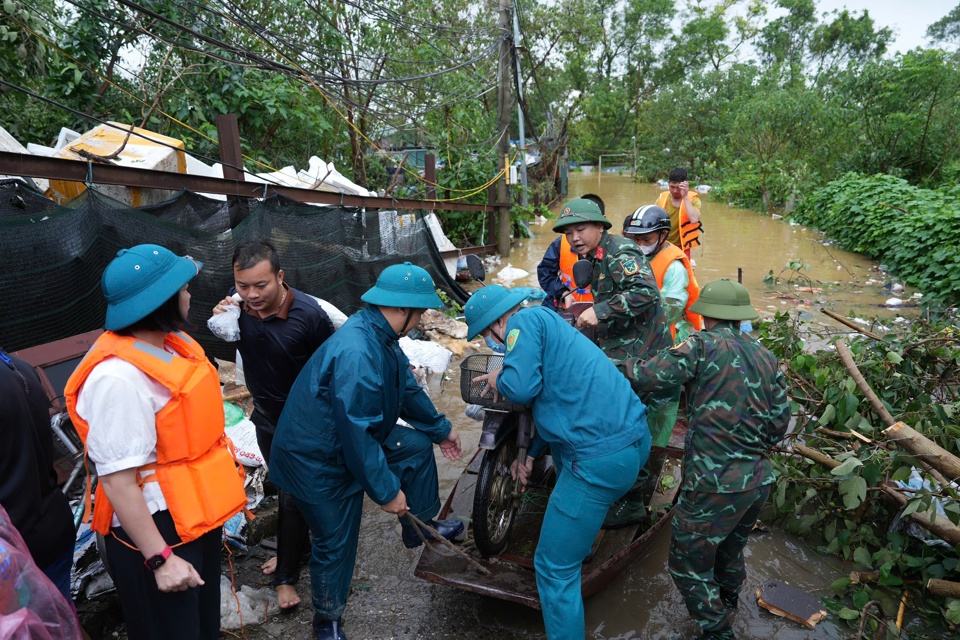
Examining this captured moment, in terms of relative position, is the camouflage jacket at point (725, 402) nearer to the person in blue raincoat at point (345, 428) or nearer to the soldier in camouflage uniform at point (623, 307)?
the soldier in camouflage uniform at point (623, 307)

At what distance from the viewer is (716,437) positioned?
101 inches

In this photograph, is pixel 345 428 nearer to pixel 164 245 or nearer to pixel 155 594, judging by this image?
pixel 155 594

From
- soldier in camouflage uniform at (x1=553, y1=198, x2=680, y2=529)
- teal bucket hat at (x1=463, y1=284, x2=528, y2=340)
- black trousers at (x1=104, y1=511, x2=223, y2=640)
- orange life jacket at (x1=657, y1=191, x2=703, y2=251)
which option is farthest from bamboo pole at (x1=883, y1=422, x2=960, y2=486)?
orange life jacket at (x1=657, y1=191, x2=703, y2=251)

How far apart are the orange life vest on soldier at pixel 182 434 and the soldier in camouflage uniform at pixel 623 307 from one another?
2.25 m

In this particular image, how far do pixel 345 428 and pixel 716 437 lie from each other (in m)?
1.64


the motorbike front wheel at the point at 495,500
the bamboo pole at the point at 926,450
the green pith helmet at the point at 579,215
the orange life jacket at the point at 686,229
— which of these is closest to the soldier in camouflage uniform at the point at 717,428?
the bamboo pole at the point at 926,450

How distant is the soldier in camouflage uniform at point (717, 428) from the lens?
2549 millimetres

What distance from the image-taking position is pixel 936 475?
10.0ft

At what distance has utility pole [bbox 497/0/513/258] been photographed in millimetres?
11891

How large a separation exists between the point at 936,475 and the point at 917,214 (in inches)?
388

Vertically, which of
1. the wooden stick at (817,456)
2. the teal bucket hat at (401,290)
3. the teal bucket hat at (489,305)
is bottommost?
the wooden stick at (817,456)

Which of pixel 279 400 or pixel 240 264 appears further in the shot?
pixel 279 400

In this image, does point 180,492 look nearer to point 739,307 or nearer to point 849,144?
point 739,307

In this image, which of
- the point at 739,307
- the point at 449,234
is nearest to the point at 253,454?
the point at 739,307
